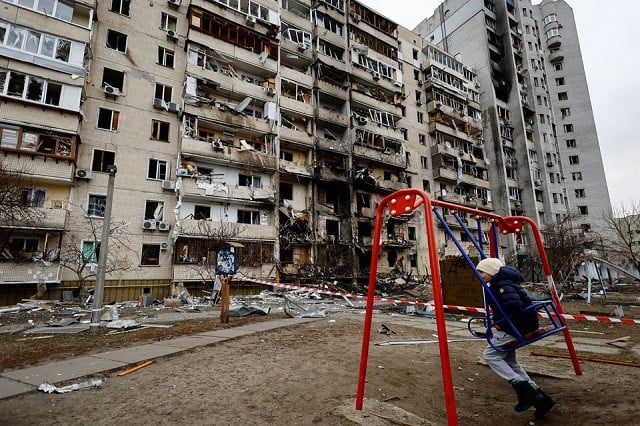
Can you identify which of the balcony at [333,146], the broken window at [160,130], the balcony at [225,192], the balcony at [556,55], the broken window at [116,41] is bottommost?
the balcony at [225,192]

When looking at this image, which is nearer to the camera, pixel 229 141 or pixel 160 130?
pixel 160 130

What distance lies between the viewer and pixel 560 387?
14.2 ft

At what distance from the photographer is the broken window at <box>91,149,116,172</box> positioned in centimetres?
2048

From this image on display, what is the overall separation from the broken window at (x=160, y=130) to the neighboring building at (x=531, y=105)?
3880cm

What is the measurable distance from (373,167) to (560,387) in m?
30.6

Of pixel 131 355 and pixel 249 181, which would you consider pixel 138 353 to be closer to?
pixel 131 355

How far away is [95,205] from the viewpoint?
20094 mm

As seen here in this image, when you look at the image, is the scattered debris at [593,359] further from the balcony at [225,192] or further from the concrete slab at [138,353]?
the balcony at [225,192]

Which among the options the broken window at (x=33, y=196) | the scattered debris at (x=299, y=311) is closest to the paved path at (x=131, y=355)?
the scattered debris at (x=299, y=311)

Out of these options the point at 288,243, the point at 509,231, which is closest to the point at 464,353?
the point at 509,231

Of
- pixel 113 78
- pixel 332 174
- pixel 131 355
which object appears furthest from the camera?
pixel 332 174

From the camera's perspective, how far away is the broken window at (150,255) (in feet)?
68.9

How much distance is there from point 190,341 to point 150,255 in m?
16.5

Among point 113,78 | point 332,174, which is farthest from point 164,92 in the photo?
point 332,174
